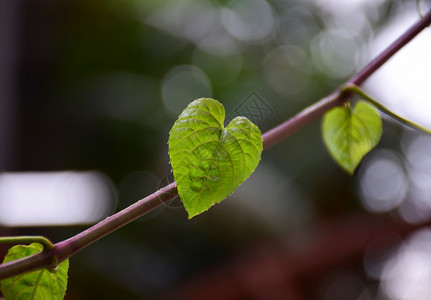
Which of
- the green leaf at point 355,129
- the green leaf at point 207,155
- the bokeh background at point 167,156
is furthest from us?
the bokeh background at point 167,156

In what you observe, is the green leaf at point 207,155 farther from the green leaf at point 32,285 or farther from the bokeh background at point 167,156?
the bokeh background at point 167,156

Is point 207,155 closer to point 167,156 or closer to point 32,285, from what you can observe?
point 32,285

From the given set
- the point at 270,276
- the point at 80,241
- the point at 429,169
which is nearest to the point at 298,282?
the point at 270,276

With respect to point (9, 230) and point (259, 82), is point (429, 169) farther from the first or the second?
point (9, 230)

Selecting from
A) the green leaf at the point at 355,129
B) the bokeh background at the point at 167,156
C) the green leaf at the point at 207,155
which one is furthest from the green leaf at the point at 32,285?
the bokeh background at the point at 167,156

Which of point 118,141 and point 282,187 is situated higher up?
point 118,141

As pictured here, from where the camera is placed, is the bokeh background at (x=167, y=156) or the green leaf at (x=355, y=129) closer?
the green leaf at (x=355, y=129)
